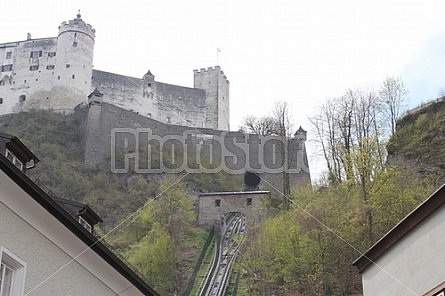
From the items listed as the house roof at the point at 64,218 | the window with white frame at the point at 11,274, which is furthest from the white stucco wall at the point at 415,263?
the window with white frame at the point at 11,274

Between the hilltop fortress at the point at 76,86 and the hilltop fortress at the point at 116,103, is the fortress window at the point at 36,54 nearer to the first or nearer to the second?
the hilltop fortress at the point at 76,86

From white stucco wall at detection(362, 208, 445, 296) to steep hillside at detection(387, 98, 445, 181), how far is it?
1004 inches

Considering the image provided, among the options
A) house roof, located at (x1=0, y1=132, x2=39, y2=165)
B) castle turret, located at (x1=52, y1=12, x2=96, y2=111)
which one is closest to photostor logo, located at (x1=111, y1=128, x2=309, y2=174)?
castle turret, located at (x1=52, y1=12, x2=96, y2=111)

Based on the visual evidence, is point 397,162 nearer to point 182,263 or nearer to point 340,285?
point 340,285

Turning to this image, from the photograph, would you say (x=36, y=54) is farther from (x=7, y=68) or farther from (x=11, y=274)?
(x=11, y=274)

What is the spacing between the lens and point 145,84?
76.6 metres

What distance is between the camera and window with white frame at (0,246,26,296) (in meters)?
8.68

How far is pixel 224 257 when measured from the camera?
134 ft

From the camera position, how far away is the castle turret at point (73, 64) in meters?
71.2

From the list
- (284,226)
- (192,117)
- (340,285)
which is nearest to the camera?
(340,285)

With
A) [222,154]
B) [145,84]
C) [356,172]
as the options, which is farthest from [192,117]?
[356,172]

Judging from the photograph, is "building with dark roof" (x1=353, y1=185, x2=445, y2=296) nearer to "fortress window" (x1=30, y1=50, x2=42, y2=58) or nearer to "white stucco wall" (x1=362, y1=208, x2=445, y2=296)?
"white stucco wall" (x1=362, y1=208, x2=445, y2=296)

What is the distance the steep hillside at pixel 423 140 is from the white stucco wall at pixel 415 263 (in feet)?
83.7

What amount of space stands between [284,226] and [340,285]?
225 inches
